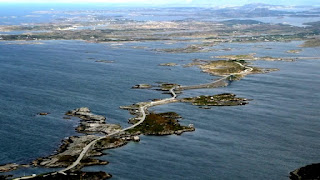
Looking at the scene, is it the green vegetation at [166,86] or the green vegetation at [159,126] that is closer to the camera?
the green vegetation at [159,126]

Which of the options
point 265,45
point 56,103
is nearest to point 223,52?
point 265,45

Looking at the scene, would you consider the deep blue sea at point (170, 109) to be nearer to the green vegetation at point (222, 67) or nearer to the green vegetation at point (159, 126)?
the green vegetation at point (159, 126)

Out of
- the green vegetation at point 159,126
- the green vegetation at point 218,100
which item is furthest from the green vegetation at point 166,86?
the green vegetation at point 159,126

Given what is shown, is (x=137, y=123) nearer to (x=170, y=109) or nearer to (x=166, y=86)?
(x=170, y=109)

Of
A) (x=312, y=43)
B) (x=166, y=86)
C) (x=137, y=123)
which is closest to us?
(x=137, y=123)

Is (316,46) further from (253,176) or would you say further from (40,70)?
(253,176)

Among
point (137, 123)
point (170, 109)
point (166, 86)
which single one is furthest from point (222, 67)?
point (137, 123)

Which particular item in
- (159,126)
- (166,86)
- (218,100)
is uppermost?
(166,86)

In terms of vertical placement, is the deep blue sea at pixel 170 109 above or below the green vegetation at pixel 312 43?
below

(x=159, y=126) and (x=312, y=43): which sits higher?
(x=312, y=43)
